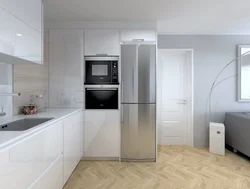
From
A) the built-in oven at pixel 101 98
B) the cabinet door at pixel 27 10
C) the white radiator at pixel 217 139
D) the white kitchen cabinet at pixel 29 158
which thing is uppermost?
the cabinet door at pixel 27 10

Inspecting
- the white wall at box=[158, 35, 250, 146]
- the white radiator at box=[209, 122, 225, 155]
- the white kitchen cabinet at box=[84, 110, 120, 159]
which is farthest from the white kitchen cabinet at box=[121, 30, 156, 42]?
the white radiator at box=[209, 122, 225, 155]

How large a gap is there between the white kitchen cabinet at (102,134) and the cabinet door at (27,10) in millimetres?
1600

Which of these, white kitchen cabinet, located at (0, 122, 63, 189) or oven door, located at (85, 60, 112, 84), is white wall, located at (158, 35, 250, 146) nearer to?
oven door, located at (85, 60, 112, 84)

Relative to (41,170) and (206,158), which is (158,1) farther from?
(206,158)

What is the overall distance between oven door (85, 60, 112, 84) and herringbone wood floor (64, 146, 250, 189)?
4.55 feet

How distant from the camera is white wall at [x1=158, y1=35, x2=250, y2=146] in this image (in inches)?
151

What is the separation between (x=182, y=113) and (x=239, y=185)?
1.88 metres

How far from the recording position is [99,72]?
3.06m

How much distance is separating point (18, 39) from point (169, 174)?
251cm

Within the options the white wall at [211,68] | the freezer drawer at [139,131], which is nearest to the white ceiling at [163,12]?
the white wall at [211,68]

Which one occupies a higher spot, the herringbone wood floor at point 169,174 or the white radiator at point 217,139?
the white radiator at point 217,139

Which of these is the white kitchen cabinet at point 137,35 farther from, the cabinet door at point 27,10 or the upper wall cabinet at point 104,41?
the cabinet door at point 27,10

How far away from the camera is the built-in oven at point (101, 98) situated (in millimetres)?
3062

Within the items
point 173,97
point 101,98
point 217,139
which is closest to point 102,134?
point 101,98
